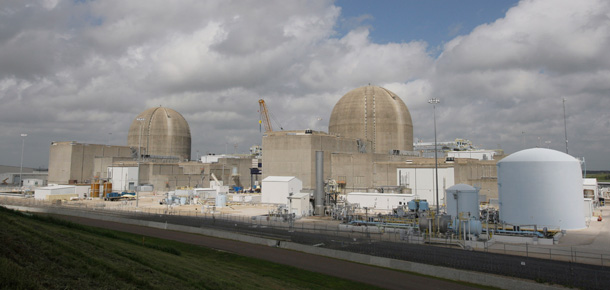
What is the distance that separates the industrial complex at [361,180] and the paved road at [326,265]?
34.2ft

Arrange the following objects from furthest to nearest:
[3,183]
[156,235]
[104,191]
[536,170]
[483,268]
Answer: [3,183]
[104,191]
[536,170]
[156,235]
[483,268]

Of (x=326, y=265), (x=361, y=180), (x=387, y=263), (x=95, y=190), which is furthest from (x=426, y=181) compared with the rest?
(x=95, y=190)

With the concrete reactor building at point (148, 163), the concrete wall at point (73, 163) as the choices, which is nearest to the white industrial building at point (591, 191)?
the concrete reactor building at point (148, 163)

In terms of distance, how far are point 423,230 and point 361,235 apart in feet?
18.6

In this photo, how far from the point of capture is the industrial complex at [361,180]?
40.0 meters

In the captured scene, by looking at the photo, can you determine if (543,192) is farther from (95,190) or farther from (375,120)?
(95,190)

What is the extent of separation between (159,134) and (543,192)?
110 metres

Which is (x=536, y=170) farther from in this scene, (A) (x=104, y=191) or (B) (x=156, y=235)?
(A) (x=104, y=191)

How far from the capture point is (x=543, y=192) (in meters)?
40.7

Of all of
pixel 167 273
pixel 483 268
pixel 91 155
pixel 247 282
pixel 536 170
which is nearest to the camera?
pixel 167 273

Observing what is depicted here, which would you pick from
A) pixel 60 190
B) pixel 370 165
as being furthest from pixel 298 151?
pixel 60 190

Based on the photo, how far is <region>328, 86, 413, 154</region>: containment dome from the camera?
3915 inches

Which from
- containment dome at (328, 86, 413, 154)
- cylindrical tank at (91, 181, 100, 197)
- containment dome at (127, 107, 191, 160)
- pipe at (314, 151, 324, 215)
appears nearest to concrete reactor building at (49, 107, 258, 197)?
containment dome at (127, 107, 191, 160)

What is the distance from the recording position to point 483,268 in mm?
21219
